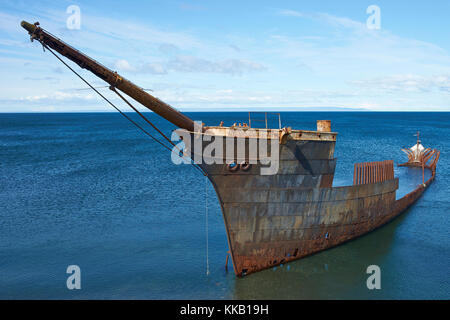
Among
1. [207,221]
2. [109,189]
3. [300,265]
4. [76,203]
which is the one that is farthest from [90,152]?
[300,265]

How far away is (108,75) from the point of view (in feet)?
47.6

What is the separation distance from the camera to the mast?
43.2 feet

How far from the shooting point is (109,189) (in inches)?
1505
